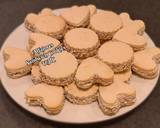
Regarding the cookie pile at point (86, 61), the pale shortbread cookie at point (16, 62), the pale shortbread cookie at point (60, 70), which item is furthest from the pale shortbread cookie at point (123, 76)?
the pale shortbread cookie at point (16, 62)

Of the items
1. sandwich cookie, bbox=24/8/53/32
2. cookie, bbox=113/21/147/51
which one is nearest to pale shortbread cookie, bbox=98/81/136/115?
cookie, bbox=113/21/147/51

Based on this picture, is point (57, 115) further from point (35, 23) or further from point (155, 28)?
point (155, 28)

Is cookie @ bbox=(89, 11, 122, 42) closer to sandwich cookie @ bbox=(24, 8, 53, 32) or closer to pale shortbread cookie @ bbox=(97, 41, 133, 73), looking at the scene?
pale shortbread cookie @ bbox=(97, 41, 133, 73)

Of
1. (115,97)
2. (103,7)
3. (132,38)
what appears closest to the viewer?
(115,97)

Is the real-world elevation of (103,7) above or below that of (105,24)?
below

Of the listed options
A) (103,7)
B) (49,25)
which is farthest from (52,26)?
(103,7)

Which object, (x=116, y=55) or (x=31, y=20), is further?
(x=31, y=20)

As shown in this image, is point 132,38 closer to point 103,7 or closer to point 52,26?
point 52,26
